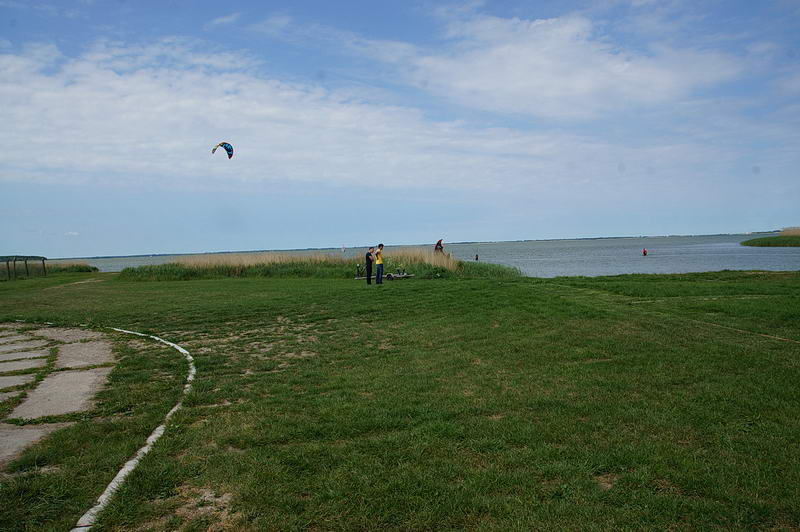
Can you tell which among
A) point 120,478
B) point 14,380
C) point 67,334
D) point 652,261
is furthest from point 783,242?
point 120,478

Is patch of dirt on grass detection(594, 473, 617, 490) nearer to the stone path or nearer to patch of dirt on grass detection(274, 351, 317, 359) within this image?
the stone path

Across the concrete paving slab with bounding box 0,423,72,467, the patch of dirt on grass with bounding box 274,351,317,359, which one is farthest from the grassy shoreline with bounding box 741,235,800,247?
the concrete paving slab with bounding box 0,423,72,467

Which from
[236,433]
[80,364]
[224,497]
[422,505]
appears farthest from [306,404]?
[80,364]

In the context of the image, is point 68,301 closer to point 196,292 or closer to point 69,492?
point 196,292

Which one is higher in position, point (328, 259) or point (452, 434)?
point (328, 259)

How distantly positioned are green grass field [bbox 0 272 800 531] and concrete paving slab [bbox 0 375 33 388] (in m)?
1.18

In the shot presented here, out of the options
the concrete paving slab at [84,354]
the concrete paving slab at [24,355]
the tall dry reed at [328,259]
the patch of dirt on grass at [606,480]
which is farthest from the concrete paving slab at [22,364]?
the tall dry reed at [328,259]

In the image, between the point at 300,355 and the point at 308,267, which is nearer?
the point at 300,355

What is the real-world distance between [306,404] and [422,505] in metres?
2.92

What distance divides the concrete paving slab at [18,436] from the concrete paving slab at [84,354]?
3454mm

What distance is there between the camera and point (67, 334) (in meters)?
12.4

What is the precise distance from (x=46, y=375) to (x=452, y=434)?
6371mm

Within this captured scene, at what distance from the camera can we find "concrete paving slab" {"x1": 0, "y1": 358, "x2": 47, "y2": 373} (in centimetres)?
873

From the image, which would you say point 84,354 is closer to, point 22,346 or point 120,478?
point 22,346
